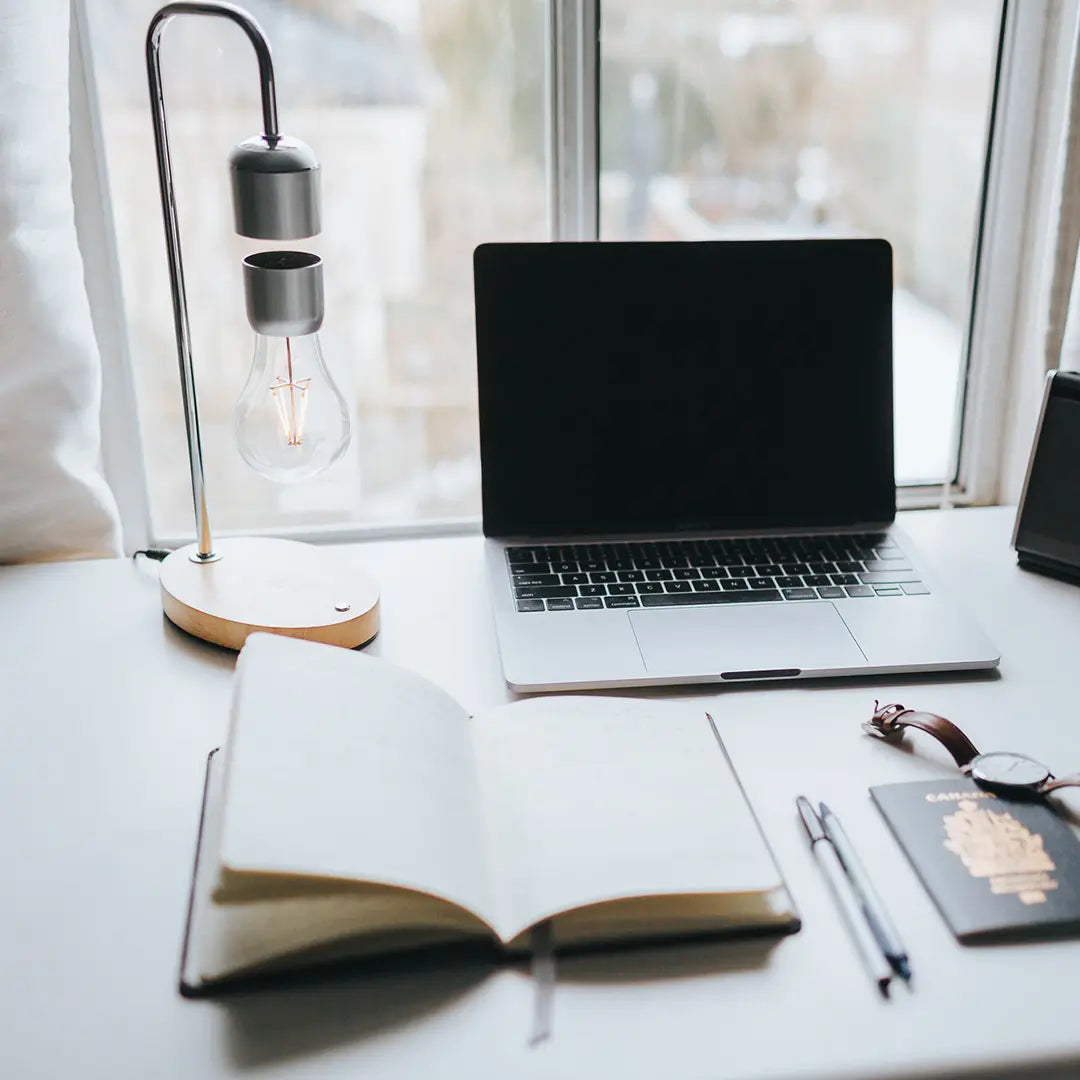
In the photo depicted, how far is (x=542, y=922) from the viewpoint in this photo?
0.65 meters

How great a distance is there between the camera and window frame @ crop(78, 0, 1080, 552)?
1.19 metres

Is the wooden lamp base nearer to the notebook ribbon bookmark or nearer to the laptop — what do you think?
the laptop

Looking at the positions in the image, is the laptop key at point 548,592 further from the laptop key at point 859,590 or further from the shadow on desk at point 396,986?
the shadow on desk at point 396,986

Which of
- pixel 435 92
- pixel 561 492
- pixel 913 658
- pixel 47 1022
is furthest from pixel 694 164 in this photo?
pixel 47 1022

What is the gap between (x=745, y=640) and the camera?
3.09ft

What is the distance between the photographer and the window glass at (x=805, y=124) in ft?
4.07

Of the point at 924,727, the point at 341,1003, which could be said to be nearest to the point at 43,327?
the point at 341,1003

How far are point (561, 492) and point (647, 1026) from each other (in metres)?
0.55

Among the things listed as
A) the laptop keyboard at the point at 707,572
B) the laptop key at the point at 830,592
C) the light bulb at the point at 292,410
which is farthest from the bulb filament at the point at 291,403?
the laptop key at the point at 830,592

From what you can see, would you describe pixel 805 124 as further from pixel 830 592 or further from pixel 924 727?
pixel 924 727

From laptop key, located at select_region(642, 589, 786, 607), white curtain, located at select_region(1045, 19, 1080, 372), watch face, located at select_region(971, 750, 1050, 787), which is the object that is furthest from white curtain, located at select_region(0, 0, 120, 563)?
white curtain, located at select_region(1045, 19, 1080, 372)

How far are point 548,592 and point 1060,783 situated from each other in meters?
0.41

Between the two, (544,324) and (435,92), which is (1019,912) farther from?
(435,92)

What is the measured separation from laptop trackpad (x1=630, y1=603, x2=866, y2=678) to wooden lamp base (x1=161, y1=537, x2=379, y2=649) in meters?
0.22
